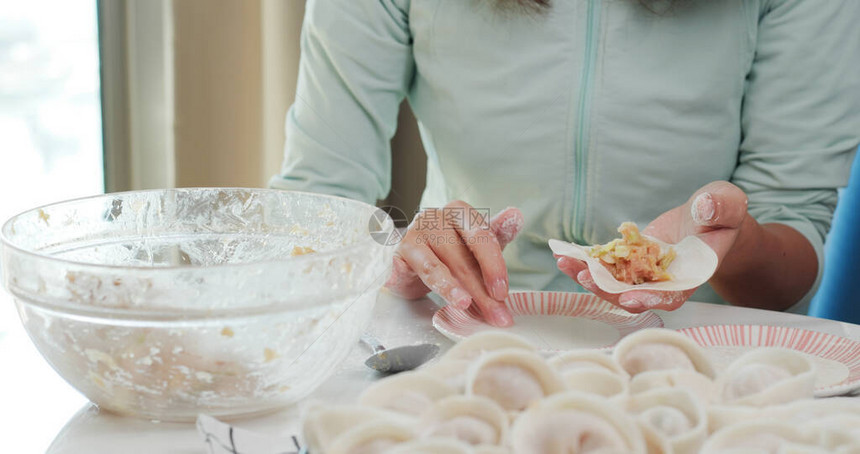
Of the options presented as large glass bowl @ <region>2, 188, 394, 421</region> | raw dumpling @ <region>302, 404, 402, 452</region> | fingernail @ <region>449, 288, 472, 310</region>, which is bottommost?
fingernail @ <region>449, 288, 472, 310</region>

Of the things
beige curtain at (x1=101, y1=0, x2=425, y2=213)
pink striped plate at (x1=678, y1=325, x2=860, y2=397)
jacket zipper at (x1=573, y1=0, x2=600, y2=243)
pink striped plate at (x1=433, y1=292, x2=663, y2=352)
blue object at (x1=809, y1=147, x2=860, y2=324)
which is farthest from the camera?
beige curtain at (x1=101, y1=0, x2=425, y2=213)

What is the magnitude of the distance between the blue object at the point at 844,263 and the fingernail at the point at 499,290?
0.83 m

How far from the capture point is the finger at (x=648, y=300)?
728 mm

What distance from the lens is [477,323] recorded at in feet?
2.40

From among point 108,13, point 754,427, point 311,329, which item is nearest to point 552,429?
point 754,427

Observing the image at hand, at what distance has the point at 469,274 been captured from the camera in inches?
31.1

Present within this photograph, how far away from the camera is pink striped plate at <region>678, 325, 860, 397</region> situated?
0.59 metres

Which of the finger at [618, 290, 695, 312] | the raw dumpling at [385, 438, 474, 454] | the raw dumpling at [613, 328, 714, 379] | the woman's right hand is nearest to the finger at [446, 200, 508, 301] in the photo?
the woman's right hand

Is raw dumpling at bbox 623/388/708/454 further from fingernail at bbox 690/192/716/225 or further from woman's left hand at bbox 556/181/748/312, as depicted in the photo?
fingernail at bbox 690/192/716/225

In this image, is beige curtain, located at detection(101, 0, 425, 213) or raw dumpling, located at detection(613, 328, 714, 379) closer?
raw dumpling, located at detection(613, 328, 714, 379)

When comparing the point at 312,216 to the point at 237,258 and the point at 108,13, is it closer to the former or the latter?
the point at 237,258

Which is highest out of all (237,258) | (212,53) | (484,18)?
(484,18)

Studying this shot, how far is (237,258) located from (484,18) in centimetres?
58

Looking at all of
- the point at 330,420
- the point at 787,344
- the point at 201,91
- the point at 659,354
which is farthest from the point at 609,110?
the point at 201,91
